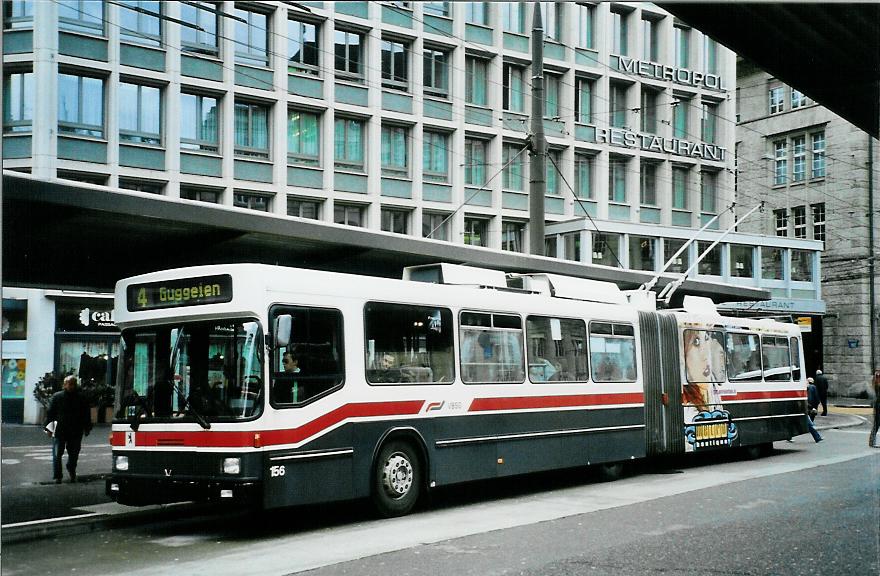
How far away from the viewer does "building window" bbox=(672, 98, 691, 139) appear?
46531 mm

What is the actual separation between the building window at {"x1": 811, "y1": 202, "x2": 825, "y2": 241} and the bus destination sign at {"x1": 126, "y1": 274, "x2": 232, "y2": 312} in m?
39.0

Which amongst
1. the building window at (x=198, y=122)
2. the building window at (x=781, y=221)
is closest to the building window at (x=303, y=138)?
the building window at (x=198, y=122)

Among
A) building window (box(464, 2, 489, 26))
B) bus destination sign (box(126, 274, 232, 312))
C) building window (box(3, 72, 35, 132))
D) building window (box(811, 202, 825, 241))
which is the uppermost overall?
building window (box(464, 2, 489, 26))

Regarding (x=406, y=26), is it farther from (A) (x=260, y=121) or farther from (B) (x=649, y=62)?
(B) (x=649, y=62)

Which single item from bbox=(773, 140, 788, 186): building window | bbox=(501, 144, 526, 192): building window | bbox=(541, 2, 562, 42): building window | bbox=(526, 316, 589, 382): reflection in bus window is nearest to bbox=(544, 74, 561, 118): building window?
bbox=(541, 2, 562, 42): building window

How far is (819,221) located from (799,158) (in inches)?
239

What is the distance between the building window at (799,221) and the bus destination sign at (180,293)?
4132 cm

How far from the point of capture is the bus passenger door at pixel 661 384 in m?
16.5

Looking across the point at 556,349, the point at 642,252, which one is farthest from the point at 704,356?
the point at 642,252

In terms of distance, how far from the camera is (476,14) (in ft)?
129

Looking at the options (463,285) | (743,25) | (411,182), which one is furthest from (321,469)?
(411,182)

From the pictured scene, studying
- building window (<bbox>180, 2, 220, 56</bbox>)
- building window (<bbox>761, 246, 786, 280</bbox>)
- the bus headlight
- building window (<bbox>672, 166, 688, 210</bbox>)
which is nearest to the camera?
the bus headlight

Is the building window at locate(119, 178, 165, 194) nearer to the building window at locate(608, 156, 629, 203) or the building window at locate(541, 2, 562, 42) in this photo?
the building window at locate(541, 2, 562, 42)

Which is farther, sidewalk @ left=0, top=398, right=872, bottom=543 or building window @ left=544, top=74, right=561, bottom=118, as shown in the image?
building window @ left=544, top=74, right=561, bottom=118
